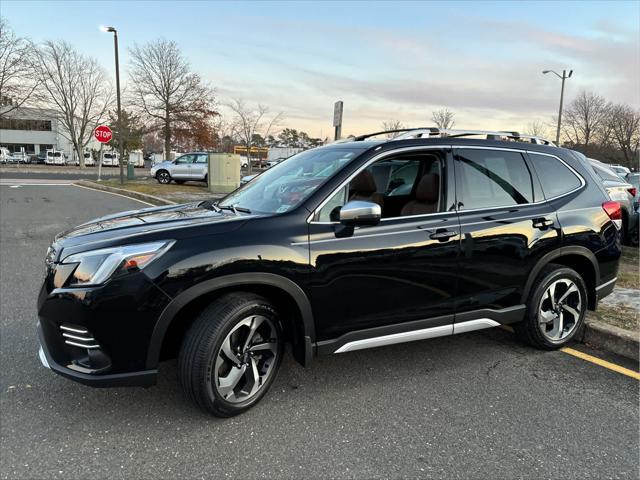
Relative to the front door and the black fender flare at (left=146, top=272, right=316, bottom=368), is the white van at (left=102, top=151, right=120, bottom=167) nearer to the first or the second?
the front door

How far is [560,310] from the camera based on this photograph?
4.01m

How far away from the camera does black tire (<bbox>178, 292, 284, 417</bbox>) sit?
2.65 metres

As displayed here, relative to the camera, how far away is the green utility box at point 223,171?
18.3 m

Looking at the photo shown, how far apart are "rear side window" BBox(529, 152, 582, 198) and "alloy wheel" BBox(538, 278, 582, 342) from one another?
Result: 784 mm

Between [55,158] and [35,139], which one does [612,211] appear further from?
[35,139]

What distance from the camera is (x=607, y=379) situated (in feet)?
11.7

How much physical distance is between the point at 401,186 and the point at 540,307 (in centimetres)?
155

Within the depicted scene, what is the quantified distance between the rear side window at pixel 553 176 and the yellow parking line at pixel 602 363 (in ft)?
4.56

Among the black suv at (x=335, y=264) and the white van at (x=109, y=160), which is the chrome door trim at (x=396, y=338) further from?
the white van at (x=109, y=160)

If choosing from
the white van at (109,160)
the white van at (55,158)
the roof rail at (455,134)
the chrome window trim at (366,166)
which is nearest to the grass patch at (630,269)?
the roof rail at (455,134)

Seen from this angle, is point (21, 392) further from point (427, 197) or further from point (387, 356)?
point (427, 197)

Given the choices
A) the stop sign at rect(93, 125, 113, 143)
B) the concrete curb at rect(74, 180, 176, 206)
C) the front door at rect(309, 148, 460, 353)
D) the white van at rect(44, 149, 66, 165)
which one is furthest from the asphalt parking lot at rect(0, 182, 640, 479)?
the white van at rect(44, 149, 66, 165)

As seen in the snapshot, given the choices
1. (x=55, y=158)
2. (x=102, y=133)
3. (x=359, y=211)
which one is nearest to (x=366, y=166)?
(x=359, y=211)

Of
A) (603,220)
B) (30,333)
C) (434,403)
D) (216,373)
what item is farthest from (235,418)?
(603,220)
